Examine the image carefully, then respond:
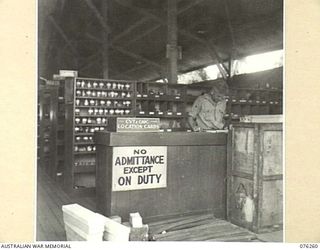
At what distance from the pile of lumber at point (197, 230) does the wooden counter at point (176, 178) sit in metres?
0.16

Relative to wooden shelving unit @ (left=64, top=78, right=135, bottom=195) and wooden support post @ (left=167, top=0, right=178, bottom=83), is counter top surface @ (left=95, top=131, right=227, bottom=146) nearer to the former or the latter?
wooden shelving unit @ (left=64, top=78, right=135, bottom=195)

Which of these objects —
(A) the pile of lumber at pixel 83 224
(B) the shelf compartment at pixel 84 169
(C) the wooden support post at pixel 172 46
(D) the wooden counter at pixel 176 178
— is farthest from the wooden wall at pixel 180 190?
(C) the wooden support post at pixel 172 46

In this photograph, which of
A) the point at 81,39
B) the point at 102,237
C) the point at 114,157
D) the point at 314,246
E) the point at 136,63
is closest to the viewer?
the point at 314,246

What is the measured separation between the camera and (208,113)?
4914 mm

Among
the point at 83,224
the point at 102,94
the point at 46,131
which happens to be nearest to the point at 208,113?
the point at 102,94

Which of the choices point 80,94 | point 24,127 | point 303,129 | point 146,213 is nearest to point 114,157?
point 146,213

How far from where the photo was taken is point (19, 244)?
6.98ft

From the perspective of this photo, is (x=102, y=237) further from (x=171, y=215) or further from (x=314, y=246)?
(x=314, y=246)

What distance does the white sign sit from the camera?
3293 mm

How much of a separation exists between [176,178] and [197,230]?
579 mm

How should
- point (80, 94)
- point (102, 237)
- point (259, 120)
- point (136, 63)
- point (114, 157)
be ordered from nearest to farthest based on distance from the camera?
1. point (102, 237)
2. point (114, 157)
3. point (259, 120)
4. point (80, 94)
5. point (136, 63)

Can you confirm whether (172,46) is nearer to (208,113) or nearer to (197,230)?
(208,113)

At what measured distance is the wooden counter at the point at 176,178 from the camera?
11.0ft

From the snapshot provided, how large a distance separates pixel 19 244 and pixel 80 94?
12.7 feet
